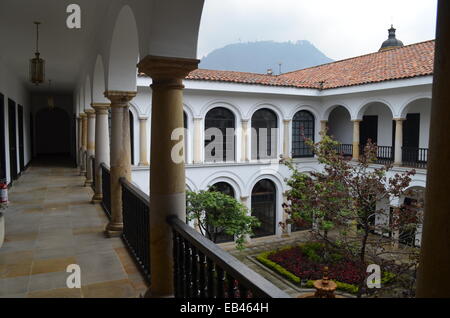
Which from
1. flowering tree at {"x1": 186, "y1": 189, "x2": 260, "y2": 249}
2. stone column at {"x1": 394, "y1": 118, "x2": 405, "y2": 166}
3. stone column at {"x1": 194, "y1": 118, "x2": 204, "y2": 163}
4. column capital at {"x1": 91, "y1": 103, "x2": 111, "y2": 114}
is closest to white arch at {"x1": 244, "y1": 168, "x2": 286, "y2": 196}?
stone column at {"x1": 194, "y1": 118, "x2": 204, "y2": 163}

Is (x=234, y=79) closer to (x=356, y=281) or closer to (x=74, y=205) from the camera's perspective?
(x=356, y=281)

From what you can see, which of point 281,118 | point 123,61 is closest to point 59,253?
point 123,61

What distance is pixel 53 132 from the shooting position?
912 inches

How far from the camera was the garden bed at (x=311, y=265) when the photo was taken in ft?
38.6

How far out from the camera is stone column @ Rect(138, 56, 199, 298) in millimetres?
3252

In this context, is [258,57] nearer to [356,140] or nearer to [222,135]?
[356,140]

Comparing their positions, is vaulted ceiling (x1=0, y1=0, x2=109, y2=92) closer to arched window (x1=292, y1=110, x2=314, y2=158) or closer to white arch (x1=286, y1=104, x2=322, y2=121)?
white arch (x1=286, y1=104, x2=322, y2=121)

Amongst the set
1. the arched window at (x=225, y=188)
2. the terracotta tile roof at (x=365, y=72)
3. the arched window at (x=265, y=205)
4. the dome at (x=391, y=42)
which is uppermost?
the dome at (x=391, y=42)

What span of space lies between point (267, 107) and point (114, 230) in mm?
14086

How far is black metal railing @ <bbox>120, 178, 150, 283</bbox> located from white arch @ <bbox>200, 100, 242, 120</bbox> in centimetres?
1142

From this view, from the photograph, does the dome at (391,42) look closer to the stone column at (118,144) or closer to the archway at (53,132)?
the archway at (53,132)

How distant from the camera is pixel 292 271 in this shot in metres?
12.8

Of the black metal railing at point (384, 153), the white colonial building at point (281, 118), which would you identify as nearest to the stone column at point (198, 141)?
the white colonial building at point (281, 118)

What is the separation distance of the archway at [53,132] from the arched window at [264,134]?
11.7 m
